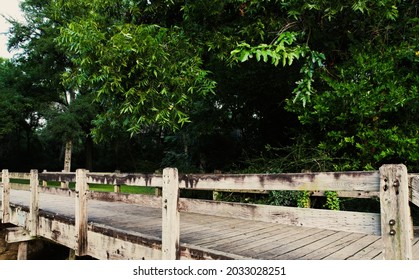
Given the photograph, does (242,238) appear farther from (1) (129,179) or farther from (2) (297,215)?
(2) (297,215)

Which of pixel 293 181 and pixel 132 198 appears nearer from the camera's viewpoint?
pixel 293 181

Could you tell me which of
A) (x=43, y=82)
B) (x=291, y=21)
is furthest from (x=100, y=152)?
(x=291, y=21)

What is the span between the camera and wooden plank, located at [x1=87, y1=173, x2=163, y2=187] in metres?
3.93

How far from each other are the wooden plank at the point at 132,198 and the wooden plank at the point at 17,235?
296 cm

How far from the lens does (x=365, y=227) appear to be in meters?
2.45

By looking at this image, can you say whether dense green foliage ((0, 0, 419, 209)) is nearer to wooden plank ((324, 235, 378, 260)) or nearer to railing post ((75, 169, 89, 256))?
railing post ((75, 169, 89, 256))

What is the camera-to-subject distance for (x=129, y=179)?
433 cm

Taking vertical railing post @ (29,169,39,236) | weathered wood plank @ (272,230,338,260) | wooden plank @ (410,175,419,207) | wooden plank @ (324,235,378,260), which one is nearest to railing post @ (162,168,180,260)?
weathered wood plank @ (272,230,338,260)

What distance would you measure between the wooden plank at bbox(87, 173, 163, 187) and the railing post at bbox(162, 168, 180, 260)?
0.19m

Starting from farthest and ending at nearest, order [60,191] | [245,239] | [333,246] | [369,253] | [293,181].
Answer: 1. [60,191]
2. [245,239]
3. [333,246]
4. [369,253]
5. [293,181]

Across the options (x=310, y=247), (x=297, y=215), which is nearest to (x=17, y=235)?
(x=310, y=247)

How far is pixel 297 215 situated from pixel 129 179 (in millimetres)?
2323

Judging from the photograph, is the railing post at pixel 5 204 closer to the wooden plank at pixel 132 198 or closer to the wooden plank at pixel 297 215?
the wooden plank at pixel 132 198

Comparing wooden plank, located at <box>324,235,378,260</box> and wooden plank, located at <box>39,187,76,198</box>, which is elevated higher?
wooden plank, located at <box>39,187,76,198</box>
